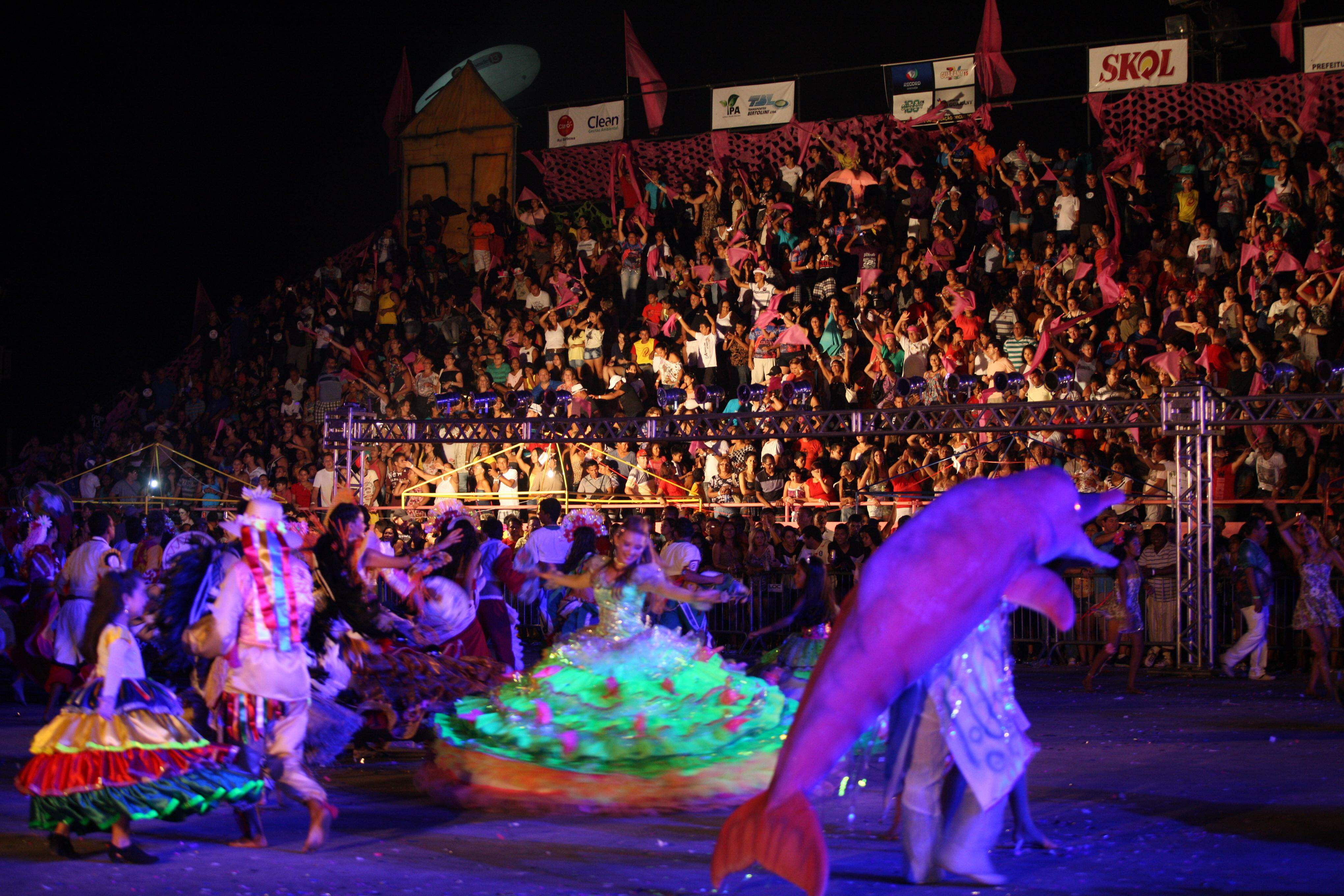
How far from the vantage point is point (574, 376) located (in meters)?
19.2

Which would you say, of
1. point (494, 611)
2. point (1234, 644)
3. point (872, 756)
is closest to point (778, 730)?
point (872, 756)

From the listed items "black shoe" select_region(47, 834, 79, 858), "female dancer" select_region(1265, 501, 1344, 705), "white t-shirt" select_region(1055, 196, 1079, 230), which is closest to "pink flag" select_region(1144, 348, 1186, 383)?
"white t-shirt" select_region(1055, 196, 1079, 230)

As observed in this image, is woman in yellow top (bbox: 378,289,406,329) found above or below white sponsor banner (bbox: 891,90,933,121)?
below

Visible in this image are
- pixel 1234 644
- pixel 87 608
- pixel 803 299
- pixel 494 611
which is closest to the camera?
pixel 87 608

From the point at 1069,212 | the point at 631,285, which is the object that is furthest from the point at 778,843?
the point at 631,285

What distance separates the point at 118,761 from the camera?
19.6ft

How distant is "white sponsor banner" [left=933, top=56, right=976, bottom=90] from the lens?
19234mm

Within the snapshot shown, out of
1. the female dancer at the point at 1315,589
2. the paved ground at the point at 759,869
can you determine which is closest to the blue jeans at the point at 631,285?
the female dancer at the point at 1315,589

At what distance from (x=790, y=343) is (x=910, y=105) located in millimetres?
4550

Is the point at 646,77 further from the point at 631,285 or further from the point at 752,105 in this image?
the point at 631,285

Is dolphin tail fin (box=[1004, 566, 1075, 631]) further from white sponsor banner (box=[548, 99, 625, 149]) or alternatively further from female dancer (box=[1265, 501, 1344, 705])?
white sponsor banner (box=[548, 99, 625, 149])

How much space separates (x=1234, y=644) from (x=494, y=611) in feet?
23.7

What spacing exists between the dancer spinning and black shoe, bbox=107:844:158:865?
5.81 feet

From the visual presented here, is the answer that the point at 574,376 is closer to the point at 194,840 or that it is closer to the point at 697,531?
the point at 697,531
